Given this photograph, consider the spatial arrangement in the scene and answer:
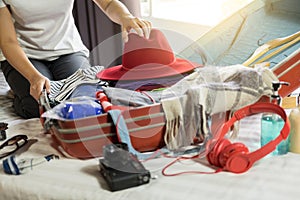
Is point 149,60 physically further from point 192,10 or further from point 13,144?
point 192,10

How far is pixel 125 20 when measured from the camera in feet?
4.32

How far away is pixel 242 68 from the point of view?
→ 41.8 inches

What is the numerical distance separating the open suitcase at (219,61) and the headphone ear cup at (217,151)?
105 mm

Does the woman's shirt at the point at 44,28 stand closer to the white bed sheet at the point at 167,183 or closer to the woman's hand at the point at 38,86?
the woman's hand at the point at 38,86

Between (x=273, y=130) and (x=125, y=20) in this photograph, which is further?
(x=125, y=20)

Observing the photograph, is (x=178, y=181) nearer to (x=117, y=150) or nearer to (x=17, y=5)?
(x=117, y=150)

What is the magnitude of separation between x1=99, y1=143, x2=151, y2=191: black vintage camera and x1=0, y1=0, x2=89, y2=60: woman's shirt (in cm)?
81

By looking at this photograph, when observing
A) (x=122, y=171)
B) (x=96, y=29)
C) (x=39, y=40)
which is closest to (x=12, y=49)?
(x=39, y=40)

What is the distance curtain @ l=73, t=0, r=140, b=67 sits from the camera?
2.33 m

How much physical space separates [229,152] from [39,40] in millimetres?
936

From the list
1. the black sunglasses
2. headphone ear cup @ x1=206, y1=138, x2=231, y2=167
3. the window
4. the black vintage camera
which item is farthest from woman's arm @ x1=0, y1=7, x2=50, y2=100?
the window

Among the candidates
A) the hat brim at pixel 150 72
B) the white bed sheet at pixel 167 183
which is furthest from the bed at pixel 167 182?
the hat brim at pixel 150 72

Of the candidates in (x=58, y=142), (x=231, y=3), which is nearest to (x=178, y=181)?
(x=58, y=142)

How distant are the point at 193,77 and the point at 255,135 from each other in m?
0.21
